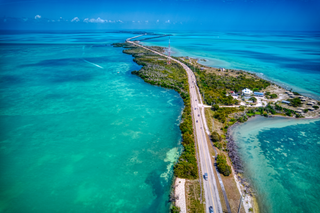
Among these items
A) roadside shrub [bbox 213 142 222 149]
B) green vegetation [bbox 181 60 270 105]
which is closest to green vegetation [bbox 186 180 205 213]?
roadside shrub [bbox 213 142 222 149]

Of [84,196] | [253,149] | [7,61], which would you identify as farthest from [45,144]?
[7,61]

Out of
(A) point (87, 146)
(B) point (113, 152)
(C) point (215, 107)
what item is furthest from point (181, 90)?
(A) point (87, 146)

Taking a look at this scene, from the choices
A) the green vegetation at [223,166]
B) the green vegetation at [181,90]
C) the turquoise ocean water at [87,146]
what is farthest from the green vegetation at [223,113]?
the green vegetation at [223,166]

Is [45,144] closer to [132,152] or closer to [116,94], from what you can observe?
[132,152]

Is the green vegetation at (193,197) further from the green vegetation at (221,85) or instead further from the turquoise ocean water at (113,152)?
the green vegetation at (221,85)

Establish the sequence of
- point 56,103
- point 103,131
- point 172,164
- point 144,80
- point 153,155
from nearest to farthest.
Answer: point 172,164
point 153,155
point 103,131
point 56,103
point 144,80

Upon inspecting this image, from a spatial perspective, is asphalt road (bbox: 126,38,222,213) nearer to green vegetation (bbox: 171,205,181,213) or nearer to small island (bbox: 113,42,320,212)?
small island (bbox: 113,42,320,212)
